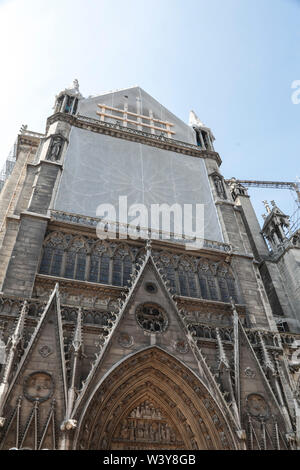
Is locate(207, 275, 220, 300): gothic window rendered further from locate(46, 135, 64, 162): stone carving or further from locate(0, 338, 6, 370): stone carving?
locate(46, 135, 64, 162): stone carving

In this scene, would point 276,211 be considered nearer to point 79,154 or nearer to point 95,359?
point 79,154

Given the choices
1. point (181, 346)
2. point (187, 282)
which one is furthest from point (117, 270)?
point (181, 346)

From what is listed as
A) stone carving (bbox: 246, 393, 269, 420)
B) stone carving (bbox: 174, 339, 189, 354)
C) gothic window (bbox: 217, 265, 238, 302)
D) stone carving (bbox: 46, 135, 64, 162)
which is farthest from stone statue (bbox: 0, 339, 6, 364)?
stone carving (bbox: 46, 135, 64, 162)

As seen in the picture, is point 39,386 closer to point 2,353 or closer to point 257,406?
point 2,353

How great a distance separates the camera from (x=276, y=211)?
79.7 feet

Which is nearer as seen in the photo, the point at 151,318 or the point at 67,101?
the point at 151,318

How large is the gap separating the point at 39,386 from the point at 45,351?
40.6 inches

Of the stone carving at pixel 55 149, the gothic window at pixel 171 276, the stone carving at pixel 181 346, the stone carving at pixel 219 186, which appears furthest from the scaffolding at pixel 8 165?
the stone carving at pixel 181 346

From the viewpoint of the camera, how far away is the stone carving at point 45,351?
Result: 10.8 metres

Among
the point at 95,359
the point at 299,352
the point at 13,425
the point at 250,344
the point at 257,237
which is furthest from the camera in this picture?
the point at 257,237

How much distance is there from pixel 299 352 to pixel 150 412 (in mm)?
6868

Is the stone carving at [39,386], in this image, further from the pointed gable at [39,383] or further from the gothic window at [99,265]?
the gothic window at [99,265]

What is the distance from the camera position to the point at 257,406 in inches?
471
